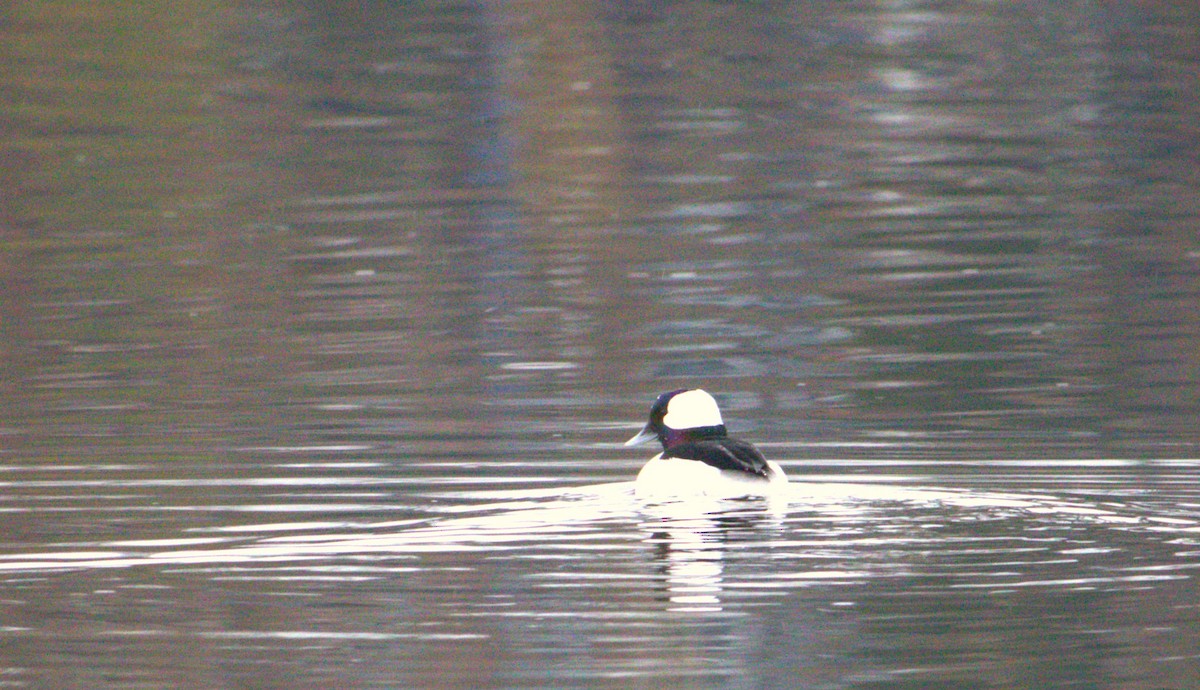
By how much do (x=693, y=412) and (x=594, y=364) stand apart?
11.6 ft

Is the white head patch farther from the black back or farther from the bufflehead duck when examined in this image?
the black back

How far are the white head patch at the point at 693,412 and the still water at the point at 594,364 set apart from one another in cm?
36

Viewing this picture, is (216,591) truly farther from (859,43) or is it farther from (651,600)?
(859,43)

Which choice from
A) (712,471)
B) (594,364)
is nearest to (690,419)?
(712,471)

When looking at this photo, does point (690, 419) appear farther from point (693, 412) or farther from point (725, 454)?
point (725, 454)

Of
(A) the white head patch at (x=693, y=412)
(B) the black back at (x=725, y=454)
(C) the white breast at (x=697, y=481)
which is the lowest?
(C) the white breast at (x=697, y=481)

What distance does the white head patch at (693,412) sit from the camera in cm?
1140

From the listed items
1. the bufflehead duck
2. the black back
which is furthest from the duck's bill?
the black back

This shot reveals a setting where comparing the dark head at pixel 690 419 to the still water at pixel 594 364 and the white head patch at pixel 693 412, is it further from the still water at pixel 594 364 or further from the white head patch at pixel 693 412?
the still water at pixel 594 364

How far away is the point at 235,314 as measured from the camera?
17547 mm

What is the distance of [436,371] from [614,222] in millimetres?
7628

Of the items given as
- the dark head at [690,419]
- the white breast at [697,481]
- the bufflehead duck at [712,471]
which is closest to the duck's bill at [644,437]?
the dark head at [690,419]

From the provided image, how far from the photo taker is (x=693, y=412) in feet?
37.4

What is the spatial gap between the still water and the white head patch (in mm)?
363
